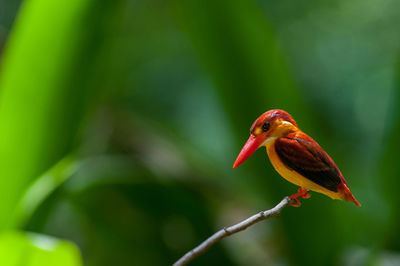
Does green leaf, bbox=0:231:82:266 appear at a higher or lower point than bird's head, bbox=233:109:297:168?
lower

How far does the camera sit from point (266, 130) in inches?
9.8

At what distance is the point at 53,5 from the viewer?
1.03 metres

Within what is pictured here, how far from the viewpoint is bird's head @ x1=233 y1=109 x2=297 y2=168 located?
0.24 metres

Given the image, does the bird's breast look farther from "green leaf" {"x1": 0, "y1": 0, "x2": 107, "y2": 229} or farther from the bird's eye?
"green leaf" {"x1": 0, "y1": 0, "x2": 107, "y2": 229}

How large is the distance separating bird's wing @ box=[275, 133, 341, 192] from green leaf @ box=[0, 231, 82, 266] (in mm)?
252

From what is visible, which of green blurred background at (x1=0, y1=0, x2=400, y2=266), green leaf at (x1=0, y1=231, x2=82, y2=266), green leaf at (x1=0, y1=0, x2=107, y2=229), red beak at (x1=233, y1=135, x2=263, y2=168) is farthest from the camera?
green leaf at (x1=0, y1=0, x2=107, y2=229)

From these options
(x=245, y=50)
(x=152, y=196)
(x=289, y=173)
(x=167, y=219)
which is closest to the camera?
(x=289, y=173)

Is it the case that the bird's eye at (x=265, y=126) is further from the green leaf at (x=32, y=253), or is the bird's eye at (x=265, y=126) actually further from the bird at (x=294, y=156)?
the green leaf at (x=32, y=253)

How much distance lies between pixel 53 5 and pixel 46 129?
0.23m

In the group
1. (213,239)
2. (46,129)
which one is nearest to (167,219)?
(46,129)

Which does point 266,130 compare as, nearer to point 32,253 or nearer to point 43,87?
point 32,253

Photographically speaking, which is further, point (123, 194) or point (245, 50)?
point (123, 194)

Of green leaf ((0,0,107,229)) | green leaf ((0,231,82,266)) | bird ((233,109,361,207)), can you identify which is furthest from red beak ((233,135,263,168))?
green leaf ((0,0,107,229))

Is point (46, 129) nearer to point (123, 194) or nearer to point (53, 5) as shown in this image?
point (53, 5)
